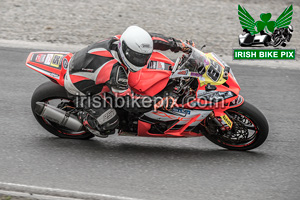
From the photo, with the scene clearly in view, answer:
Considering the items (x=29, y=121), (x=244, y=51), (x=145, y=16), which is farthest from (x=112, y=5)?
(x=29, y=121)

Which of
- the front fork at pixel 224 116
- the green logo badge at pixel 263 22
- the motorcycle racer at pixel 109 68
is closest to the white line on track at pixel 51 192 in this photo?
the motorcycle racer at pixel 109 68

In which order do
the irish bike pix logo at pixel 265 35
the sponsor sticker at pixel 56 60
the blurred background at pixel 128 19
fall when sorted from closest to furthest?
the sponsor sticker at pixel 56 60 < the irish bike pix logo at pixel 265 35 < the blurred background at pixel 128 19

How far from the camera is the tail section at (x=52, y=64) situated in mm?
5508

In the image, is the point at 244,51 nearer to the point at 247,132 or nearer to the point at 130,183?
the point at 247,132

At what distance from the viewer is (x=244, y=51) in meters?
9.43

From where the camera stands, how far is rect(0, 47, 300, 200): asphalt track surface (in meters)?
5.02

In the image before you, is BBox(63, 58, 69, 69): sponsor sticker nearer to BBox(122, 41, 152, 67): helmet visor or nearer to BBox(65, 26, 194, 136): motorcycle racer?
BBox(65, 26, 194, 136): motorcycle racer

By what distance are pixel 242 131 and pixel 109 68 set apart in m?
1.75

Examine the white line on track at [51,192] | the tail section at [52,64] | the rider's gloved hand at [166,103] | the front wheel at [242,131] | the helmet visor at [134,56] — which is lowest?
the white line on track at [51,192]

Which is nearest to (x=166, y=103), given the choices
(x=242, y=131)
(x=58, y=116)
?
(x=242, y=131)

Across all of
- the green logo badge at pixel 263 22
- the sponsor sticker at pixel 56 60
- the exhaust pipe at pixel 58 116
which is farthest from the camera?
the green logo badge at pixel 263 22

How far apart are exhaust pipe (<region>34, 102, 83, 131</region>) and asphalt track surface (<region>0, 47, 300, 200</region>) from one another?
36cm

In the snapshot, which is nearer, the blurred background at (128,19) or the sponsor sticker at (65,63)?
the sponsor sticker at (65,63)

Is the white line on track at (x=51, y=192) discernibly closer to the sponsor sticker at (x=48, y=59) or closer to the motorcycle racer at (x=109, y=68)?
the motorcycle racer at (x=109, y=68)
